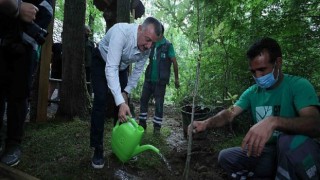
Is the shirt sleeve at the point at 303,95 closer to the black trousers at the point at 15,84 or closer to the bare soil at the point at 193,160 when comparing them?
the bare soil at the point at 193,160

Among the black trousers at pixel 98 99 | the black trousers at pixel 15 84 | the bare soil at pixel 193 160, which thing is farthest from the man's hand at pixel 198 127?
the black trousers at pixel 15 84

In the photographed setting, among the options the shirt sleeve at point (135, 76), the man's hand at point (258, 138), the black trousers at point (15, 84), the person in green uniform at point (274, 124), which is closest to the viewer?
the man's hand at point (258, 138)

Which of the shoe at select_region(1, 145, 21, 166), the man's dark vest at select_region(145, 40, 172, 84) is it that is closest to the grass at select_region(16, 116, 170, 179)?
the shoe at select_region(1, 145, 21, 166)

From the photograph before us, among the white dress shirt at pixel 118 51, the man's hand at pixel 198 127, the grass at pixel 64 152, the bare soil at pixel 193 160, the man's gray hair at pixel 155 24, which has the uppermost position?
the man's gray hair at pixel 155 24

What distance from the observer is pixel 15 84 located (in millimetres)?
2891

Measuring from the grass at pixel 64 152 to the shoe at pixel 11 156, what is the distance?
293mm

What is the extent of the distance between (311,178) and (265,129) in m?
0.49

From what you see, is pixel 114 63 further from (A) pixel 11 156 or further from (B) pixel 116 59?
(A) pixel 11 156

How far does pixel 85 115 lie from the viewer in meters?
5.62

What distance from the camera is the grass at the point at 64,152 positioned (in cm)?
330

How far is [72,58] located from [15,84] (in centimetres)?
261

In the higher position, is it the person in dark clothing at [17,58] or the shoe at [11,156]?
the person in dark clothing at [17,58]

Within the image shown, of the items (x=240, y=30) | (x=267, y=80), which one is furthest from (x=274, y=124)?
(x=240, y=30)

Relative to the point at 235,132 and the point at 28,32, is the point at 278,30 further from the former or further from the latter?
the point at 28,32
